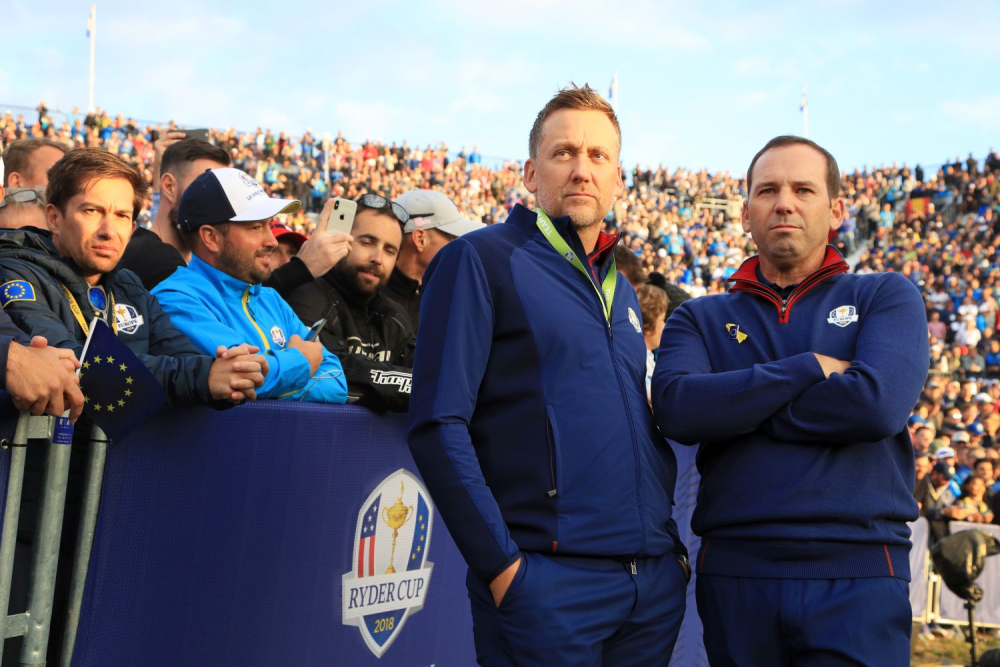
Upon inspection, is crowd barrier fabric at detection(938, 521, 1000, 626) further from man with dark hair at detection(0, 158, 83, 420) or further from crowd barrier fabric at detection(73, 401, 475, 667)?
man with dark hair at detection(0, 158, 83, 420)

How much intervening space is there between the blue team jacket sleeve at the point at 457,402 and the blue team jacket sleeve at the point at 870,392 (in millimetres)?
848

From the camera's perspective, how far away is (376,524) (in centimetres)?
335

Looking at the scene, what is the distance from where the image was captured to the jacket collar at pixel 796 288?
9.22ft

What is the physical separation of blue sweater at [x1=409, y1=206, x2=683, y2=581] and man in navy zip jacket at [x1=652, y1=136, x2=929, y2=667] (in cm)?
23

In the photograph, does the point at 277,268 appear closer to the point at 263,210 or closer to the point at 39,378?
the point at 263,210

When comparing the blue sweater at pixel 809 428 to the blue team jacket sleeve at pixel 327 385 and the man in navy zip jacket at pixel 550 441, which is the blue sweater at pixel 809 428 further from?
the blue team jacket sleeve at pixel 327 385

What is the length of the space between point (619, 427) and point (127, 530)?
4.10 ft

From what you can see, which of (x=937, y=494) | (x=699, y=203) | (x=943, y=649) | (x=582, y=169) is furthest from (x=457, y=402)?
(x=699, y=203)

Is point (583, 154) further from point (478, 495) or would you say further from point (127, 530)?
point (127, 530)

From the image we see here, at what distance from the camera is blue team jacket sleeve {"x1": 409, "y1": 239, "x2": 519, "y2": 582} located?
2.21 m

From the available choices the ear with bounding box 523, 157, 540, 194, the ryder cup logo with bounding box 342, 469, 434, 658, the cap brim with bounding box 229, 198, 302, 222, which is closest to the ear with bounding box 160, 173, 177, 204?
the cap brim with bounding box 229, 198, 302, 222

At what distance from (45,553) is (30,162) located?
275 cm

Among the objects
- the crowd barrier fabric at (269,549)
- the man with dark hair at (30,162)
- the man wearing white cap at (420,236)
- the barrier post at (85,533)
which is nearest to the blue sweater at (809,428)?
the crowd barrier fabric at (269,549)

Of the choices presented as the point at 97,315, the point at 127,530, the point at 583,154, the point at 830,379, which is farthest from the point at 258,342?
the point at 830,379
